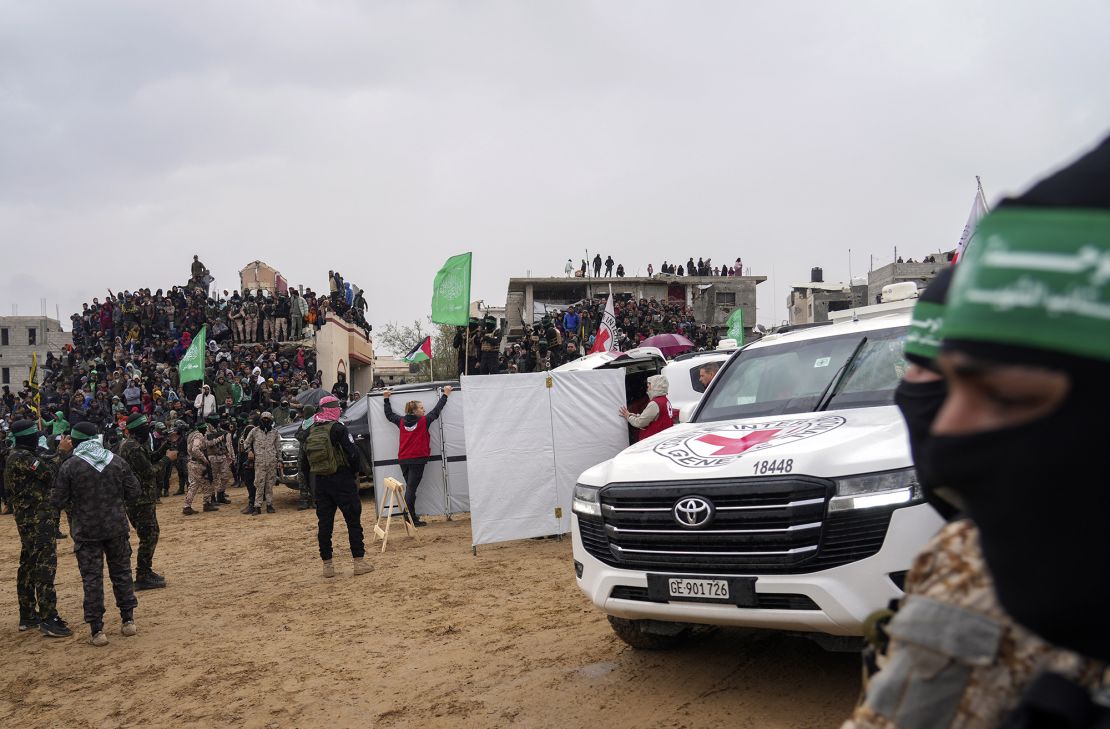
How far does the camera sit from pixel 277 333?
3041 centimetres

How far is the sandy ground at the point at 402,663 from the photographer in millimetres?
4797

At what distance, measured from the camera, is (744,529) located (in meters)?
4.31

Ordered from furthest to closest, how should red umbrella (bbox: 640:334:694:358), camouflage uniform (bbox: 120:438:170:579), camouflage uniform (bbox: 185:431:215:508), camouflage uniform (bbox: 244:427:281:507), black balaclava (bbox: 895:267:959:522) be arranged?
red umbrella (bbox: 640:334:694:358), camouflage uniform (bbox: 185:431:215:508), camouflage uniform (bbox: 244:427:281:507), camouflage uniform (bbox: 120:438:170:579), black balaclava (bbox: 895:267:959:522)

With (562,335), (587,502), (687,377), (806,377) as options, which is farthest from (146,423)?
(562,335)

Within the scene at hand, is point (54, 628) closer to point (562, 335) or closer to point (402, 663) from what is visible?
point (402, 663)

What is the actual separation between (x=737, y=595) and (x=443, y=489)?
340 inches

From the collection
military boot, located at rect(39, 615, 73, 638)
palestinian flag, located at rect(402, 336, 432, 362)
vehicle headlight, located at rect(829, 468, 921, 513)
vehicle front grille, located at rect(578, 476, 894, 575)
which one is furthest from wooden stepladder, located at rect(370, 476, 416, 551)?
palestinian flag, located at rect(402, 336, 432, 362)

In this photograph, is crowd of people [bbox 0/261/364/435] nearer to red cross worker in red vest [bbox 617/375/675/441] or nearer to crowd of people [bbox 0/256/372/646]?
crowd of people [bbox 0/256/372/646]

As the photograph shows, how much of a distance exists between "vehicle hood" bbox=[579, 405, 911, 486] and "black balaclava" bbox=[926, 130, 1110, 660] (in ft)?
9.98

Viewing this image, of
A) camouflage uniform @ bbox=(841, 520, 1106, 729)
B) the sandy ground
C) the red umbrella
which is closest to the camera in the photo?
camouflage uniform @ bbox=(841, 520, 1106, 729)

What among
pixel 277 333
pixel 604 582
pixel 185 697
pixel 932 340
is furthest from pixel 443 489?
pixel 277 333

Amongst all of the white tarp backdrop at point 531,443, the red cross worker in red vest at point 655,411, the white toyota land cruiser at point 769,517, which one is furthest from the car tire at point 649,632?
the white tarp backdrop at point 531,443

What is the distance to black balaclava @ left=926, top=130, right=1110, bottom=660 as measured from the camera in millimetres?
1093

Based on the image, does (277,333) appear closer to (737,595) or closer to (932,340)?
(737,595)
